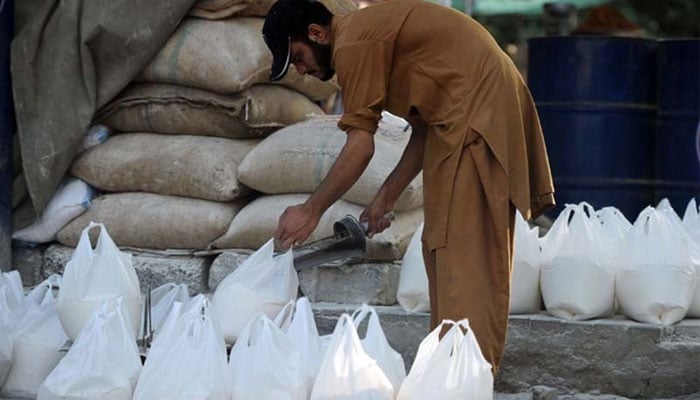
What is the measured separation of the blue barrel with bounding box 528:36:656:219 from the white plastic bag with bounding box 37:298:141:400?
3.87m

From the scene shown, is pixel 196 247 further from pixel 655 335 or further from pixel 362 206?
pixel 655 335

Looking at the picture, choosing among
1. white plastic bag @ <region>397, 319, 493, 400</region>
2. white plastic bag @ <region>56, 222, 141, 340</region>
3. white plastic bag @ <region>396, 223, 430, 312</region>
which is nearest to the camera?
white plastic bag @ <region>397, 319, 493, 400</region>

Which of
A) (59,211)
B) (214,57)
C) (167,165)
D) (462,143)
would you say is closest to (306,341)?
Answer: (462,143)

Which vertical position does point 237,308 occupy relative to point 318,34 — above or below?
below

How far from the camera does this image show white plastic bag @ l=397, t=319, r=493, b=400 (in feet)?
14.6

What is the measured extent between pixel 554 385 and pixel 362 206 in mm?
1035

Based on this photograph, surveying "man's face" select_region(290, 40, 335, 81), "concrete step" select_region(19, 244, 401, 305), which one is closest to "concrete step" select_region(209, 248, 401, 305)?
"concrete step" select_region(19, 244, 401, 305)

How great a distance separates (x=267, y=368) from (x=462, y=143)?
93 centimetres

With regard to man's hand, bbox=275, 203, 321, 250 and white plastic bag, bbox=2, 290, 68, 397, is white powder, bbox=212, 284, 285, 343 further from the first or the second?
white plastic bag, bbox=2, 290, 68, 397

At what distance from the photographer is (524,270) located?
589 cm

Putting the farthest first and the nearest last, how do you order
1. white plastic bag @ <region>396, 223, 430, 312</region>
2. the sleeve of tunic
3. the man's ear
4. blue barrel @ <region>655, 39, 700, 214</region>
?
1. blue barrel @ <region>655, 39, 700, 214</region>
2. white plastic bag @ <region>396, 223, 430, 312</region>
3. the man's ear
4. the sleeve of tunic

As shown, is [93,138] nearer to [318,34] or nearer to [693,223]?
[318,34]

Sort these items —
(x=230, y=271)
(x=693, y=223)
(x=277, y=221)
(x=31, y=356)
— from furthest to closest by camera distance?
1. (x=693, y=223)
2. (x=230, y=271)
3. (x=277, y=221)
4. (x=31, y=356)

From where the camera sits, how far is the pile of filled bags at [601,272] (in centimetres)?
574
